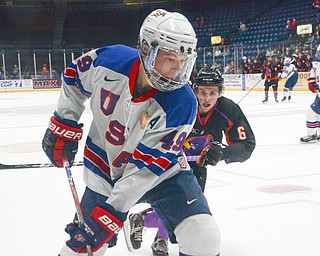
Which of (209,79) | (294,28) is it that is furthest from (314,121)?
(294,28)

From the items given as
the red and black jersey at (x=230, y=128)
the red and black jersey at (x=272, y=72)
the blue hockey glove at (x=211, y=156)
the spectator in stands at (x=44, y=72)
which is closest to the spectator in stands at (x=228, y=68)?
the red and black jersey at (x=272, y=72)

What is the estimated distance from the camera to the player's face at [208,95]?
207 cm

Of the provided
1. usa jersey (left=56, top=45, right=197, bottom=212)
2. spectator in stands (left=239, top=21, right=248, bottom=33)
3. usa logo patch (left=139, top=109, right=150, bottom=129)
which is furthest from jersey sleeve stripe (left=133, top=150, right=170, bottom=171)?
spectator in stands (left=239, top=21, right=248, bottom=33)

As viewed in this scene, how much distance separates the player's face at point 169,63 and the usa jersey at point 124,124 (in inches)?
2.9

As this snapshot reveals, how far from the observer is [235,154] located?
2.01m

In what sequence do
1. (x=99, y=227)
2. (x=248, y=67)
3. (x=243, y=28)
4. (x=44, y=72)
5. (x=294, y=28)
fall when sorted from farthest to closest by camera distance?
(x=243, y=28), (x=44, y=72), (x=294, y=28), (x=248, y=67), (x=99, y=227)

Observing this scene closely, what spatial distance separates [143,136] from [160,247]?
0.77 metres

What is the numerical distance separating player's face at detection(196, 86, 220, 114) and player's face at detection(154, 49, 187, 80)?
0.63 meters

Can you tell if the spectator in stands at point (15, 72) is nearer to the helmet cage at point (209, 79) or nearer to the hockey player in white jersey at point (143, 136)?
the helmet cage at point (209, 79)

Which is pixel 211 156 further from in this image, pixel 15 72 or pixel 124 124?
pixel 15 72

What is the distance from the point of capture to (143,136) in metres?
1.48

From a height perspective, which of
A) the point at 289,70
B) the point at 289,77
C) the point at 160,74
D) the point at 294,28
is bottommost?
the point at 289,77

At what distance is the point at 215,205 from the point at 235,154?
33.1 inches

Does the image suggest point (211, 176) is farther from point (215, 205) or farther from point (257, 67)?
point (257, 67)
